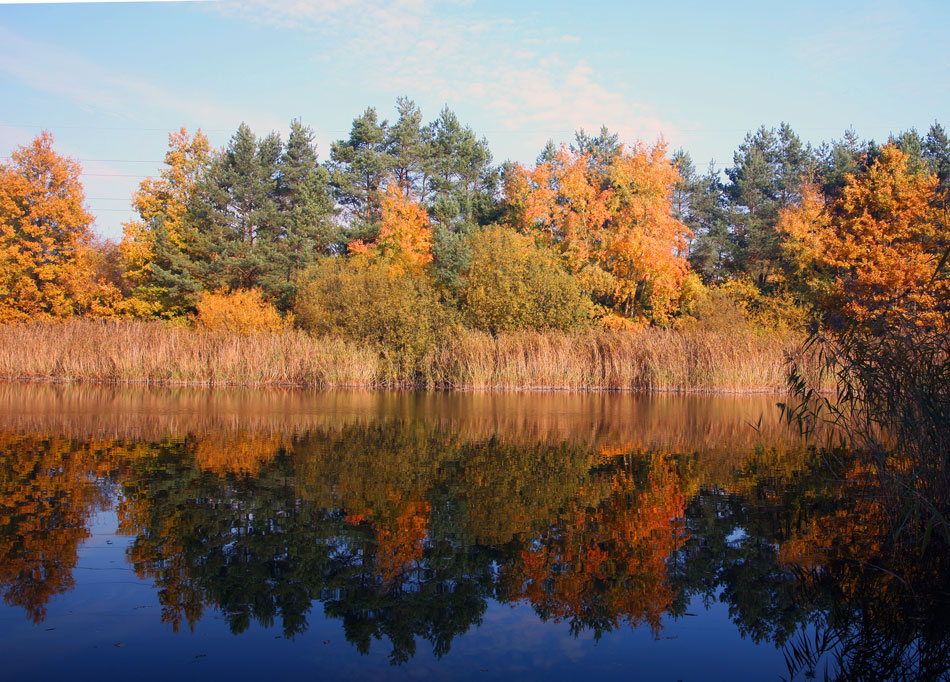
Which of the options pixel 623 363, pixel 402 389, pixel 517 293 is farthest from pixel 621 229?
pixel 402 389

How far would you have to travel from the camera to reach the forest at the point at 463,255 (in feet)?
82.4

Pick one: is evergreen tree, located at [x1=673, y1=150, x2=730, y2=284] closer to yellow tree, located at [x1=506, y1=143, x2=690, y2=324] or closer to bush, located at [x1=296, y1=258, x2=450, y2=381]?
yellow tree, located at [x1=506, y1=143, x2=690, y2=324]

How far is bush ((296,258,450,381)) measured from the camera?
26359 millimetres

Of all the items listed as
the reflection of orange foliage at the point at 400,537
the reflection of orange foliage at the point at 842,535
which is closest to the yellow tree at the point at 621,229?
the reflection of orange foliage at the point at 842,535

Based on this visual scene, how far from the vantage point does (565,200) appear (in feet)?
118

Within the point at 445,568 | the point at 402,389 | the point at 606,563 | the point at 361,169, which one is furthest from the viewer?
the point at 361,169

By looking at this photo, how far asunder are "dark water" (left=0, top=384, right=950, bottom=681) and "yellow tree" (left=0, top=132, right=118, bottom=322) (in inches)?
1180

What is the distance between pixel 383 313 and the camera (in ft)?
88.6

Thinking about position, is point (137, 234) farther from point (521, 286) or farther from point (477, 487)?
point (477, 487)

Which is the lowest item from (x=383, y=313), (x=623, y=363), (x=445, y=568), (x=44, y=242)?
(x=445, y=568)

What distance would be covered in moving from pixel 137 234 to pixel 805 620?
38713 millimetres

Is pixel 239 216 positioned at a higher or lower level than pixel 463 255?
higher

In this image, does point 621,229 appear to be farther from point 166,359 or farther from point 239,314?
point 166,359

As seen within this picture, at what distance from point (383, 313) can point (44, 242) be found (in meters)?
20.4
